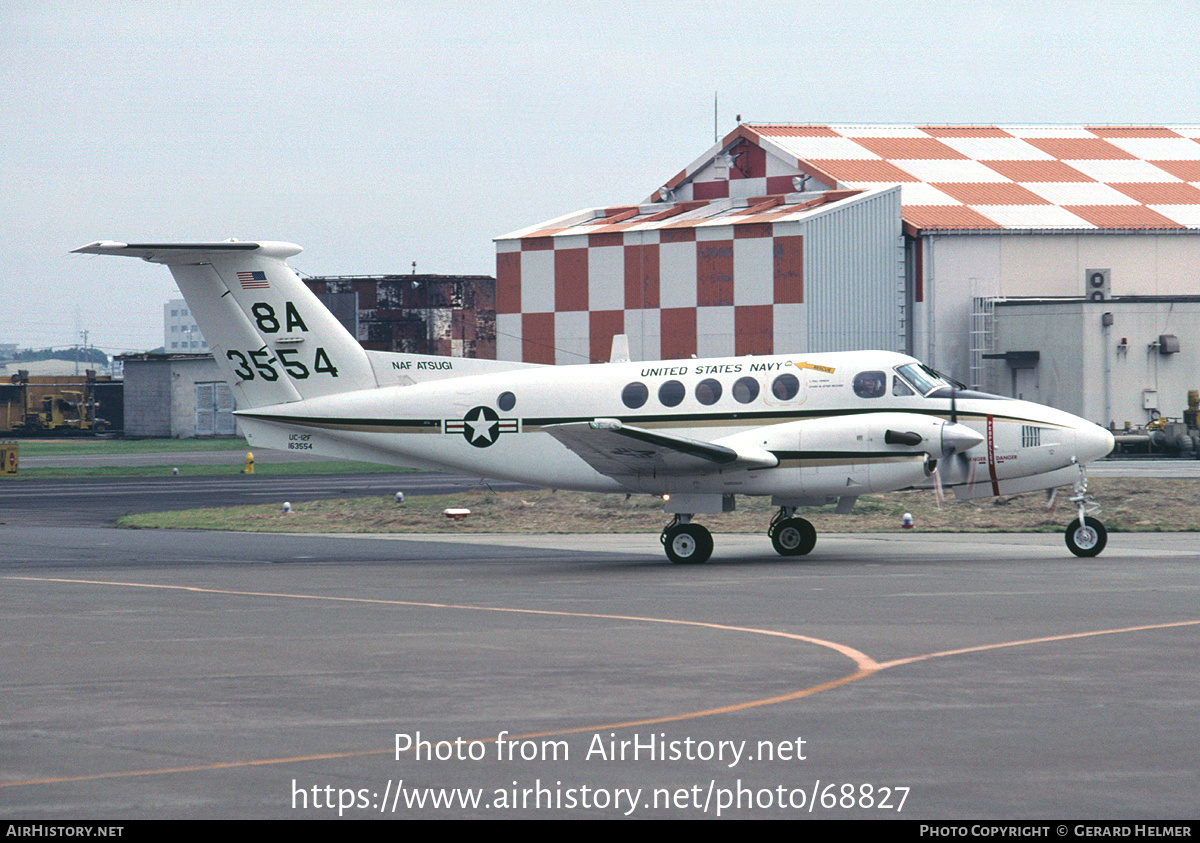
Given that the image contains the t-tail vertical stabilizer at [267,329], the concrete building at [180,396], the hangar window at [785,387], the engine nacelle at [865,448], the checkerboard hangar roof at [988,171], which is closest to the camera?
the engine nacelle at [865,448]

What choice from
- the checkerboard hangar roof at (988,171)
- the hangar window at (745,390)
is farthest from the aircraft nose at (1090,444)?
the checkerboard hangar roof at (988,171)

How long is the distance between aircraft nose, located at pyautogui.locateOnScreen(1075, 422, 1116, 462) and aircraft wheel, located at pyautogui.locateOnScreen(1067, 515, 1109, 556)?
3.11 feet

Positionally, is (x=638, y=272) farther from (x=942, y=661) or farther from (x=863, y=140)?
(x=942, y=661)

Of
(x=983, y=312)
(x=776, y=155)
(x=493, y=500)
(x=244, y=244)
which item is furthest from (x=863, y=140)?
(x=244, y=244)

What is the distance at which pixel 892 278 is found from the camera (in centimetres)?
3747

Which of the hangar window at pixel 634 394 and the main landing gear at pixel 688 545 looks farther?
the hangar window at pixel 634 394

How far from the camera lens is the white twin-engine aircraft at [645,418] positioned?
19.6m

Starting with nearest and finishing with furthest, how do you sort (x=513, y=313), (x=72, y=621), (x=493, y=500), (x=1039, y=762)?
(x=1039, y=762) → (x=72, y=621) → (x=493, y=500) → (x=513, y=313)

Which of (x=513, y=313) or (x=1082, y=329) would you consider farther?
(x=513, y=313)

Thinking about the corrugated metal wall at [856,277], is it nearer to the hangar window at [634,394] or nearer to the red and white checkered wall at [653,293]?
the red and white checkered wall at [653,293]

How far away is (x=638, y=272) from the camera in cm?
3775

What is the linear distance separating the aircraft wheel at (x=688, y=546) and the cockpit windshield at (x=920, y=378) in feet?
12.3

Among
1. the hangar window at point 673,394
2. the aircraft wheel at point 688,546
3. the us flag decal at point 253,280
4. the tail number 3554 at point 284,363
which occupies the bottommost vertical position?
the aircraft wheel at point 688,546

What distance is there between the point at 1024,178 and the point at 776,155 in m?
7.97
